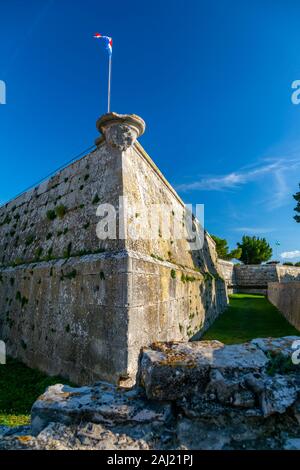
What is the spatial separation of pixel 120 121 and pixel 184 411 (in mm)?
5632

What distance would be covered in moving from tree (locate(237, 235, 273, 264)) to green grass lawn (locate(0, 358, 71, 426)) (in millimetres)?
52467

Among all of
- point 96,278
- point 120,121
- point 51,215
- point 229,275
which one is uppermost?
point 120,121

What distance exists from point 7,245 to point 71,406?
9.68m

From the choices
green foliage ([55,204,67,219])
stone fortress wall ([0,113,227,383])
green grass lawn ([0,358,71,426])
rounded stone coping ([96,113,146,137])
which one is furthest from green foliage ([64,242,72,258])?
rounded stone coping ([96,113,146,137])

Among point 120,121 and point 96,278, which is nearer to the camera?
point 96,278

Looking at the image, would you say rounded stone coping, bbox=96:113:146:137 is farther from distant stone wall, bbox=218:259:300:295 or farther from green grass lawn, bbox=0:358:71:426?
distant stone wall, bbox=218:259:300:295

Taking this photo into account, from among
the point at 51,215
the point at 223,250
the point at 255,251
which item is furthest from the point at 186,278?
the point at 255,251

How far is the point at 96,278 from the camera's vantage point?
5.19 metres

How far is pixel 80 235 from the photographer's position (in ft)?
20.7

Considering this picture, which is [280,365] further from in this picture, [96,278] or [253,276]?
[253,276]

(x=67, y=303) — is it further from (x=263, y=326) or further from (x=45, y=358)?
(x=263, y=326)

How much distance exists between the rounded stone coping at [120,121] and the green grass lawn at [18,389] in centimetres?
560

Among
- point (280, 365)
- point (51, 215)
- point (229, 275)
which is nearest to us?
point (280, 365)

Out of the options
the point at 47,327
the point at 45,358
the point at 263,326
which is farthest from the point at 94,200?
the point at 263,326
